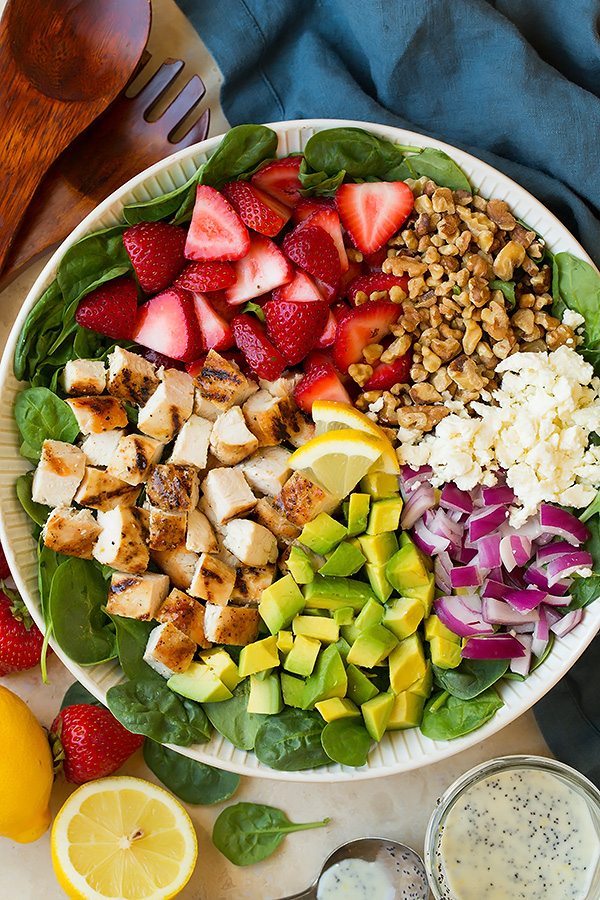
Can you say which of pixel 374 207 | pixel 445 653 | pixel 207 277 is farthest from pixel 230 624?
pixel 374 207

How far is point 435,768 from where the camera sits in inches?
97.6

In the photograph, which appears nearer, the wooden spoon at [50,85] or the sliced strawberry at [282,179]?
the sliced strawberry at [282,179]

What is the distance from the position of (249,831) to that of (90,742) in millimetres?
506

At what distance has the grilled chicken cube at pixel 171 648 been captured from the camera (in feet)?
6.99

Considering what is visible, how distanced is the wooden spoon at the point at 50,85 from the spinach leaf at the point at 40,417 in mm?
419

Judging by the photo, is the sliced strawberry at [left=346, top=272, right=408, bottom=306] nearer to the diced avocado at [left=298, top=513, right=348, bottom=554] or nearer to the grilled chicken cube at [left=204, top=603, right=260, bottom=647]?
the diced avocado at [left=298, top=513, right=348, bottom=554]

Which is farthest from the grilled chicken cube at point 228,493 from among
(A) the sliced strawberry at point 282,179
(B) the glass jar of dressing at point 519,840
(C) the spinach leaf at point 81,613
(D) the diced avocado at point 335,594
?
(B) the glass jar of dressing at point 519,840

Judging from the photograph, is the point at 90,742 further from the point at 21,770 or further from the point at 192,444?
the point at 192,444

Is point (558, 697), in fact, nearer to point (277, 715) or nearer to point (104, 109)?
point (277, 715)

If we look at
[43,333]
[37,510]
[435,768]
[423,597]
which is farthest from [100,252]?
[435,768]

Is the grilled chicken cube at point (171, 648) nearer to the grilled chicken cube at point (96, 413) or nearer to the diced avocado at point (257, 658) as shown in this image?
the diced avocado at point (257, 658)

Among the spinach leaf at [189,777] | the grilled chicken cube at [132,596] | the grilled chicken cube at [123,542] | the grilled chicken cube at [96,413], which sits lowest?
the spinach leaf at [189,777]

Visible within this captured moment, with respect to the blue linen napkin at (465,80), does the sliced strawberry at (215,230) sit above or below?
below

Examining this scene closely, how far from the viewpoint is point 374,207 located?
2.15m
